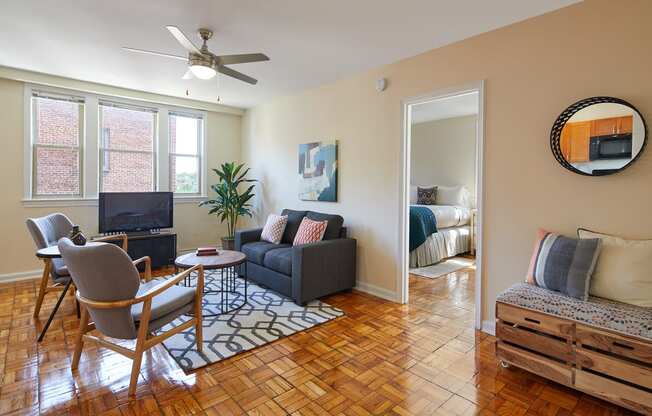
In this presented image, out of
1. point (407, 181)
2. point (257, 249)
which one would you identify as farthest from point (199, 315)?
point (407, 181)

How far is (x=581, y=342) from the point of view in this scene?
188 cm

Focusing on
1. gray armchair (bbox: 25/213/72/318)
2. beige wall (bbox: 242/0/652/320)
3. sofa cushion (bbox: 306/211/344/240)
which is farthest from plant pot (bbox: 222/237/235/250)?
gray armchair (bbox: 25/213/72/318)

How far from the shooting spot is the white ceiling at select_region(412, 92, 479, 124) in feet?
16.8

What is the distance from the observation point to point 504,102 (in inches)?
106

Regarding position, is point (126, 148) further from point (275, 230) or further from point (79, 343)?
point (79, 343)

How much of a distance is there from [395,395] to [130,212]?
4.27m

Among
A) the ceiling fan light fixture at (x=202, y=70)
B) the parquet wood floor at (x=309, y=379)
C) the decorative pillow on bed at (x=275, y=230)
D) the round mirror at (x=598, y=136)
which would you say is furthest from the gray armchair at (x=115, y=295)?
the round mirror at (x=598, y=136)

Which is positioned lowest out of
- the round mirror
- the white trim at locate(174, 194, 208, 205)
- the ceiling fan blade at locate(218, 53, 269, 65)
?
the white trim at locate(174, 194, 208, 205)

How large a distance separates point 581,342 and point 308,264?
7.16ft

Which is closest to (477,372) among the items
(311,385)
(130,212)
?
(311,385)

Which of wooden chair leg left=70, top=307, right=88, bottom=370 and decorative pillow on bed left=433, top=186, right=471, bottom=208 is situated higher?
decorative pillow on bed left=433, top=186, right=471, bottom=208

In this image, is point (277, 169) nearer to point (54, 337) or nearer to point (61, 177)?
point (61, 177)

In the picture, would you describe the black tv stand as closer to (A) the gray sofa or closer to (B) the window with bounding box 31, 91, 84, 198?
(B) the window with bounding box 31, 91, 84, 198

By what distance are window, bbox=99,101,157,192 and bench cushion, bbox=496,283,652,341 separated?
200 inches
